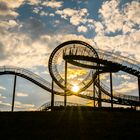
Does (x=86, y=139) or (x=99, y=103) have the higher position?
(x=99, y=103)

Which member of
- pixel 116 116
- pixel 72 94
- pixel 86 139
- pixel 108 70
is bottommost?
pixel 86 139

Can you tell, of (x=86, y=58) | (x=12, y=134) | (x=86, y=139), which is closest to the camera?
(x=86, y=139)

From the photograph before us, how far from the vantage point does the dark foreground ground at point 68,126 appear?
15531 mm

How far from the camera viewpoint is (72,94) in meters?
36.2

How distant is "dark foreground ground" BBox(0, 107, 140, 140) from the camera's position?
15531mm

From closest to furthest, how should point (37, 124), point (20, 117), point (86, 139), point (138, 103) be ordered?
point (86, 139), point (37, 124), point (20, 117), point (138, 103)

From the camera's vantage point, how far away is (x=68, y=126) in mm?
17422

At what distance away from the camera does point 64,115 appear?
20344 mm

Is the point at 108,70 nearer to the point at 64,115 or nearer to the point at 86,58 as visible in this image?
the point at 86,58

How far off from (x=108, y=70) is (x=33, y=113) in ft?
49.3

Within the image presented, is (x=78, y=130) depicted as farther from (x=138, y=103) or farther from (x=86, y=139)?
(x=138, y=103)

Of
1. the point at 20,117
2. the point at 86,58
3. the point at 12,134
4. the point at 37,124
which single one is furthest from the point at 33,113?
the point at 86,58

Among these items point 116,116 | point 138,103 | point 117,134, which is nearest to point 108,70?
point 138,103

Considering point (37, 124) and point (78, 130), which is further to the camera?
point (37, 124)
